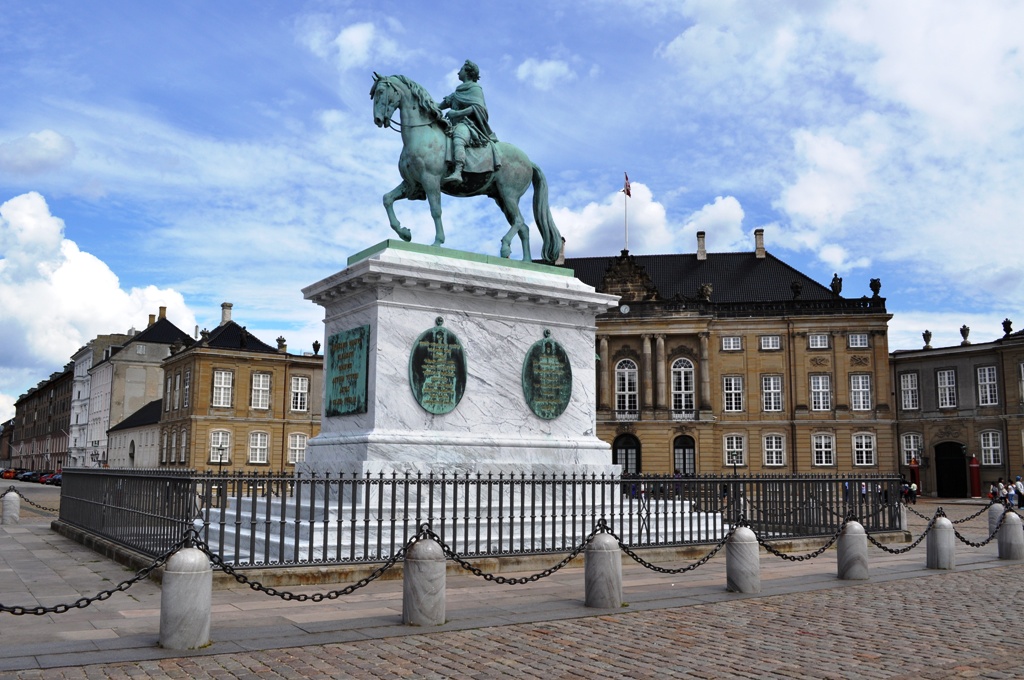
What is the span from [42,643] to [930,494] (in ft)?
197

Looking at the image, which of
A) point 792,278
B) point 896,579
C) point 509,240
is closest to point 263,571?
point 509,240

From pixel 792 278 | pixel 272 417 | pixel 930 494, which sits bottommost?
pixel 930 494

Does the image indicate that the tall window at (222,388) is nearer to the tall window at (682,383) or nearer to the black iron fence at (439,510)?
the tall window at (682,383)

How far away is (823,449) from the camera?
6125 centimetres

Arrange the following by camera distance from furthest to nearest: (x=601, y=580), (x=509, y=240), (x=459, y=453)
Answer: (x=509, y=240)
(x=459, y=453)
(x=601, y=580)

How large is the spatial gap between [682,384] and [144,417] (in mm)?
43870

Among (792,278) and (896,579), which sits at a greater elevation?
(792,278)

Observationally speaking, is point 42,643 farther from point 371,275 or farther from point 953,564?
point 953,564

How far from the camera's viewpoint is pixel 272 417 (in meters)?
65.1

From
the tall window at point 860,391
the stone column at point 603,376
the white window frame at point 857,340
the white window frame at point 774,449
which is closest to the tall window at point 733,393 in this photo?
the white window frame at point 774,449

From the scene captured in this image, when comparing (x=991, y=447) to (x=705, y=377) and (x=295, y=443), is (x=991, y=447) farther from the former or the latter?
(x=295, y=443)

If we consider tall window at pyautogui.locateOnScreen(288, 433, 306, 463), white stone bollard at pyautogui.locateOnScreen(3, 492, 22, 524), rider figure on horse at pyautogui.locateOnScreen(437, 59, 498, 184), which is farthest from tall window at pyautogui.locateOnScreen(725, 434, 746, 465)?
rider figure on horse at pyautogui.locateOnScreen(437, 59, 498, 184)

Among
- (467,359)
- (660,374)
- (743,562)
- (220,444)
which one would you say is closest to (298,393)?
(220,444)

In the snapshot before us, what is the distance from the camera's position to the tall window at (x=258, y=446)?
2547 inches
